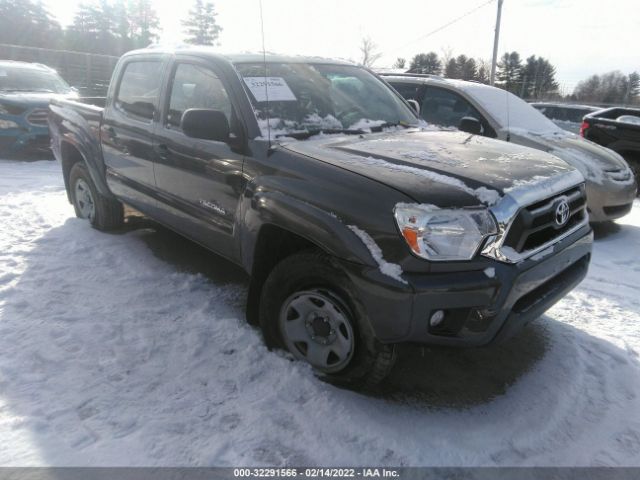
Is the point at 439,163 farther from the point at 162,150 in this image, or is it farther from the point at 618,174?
the point at 618,174

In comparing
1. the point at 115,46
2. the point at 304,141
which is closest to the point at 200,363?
the point at 304,141

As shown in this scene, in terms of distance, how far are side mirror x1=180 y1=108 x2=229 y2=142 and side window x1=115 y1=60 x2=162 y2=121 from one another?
1164 mm

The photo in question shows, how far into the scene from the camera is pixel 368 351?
2465 millimetres

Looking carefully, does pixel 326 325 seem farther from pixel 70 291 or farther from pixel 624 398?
pixel 70 291

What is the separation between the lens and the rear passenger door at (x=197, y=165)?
10.3 feet

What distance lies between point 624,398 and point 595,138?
270 inches

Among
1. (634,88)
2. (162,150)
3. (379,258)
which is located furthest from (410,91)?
(634,88)

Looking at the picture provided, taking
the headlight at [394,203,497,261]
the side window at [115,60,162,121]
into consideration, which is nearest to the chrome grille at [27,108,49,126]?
the side window at [115,60,162,121]

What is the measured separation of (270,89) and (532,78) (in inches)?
1629

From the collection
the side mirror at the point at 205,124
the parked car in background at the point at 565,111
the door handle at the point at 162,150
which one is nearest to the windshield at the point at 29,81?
the door handle at the point at 162,150

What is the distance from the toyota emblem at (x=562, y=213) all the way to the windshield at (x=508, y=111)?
3.48 m

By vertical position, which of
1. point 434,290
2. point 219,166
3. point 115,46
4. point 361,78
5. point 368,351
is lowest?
point 368,351

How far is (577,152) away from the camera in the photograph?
5832 mm

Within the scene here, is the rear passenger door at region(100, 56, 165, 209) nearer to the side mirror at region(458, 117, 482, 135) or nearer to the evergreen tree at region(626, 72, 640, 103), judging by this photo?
the side mirror at region(458, 117, 482, 135)
